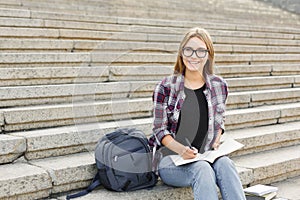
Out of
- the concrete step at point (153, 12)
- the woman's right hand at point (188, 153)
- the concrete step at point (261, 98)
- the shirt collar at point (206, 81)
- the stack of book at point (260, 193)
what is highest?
the concrete step at point (153, 12)

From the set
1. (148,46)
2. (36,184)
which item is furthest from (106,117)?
(148,46)

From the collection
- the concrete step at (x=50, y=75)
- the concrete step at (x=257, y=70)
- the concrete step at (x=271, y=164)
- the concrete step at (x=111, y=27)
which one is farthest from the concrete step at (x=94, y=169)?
the concrete step at (x=111, y=27)

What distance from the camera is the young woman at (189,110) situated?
9.91 feet

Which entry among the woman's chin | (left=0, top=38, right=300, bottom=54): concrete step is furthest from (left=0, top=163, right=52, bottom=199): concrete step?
(left=0, top=38, right=300, bottom=54): concrete step

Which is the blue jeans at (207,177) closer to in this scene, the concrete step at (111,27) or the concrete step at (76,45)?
the concrete step at (76,45)

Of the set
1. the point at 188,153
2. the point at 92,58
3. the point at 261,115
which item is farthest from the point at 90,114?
the point at 261,115

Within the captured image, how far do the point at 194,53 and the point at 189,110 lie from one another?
0.36 m

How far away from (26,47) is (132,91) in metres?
1.09

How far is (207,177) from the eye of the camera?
2.81m

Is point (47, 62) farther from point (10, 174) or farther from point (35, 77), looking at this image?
point (10, 174)

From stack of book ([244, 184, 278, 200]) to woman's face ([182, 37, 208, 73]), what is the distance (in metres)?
0.96

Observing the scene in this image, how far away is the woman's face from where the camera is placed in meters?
3.07

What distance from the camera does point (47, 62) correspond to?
4352 mm

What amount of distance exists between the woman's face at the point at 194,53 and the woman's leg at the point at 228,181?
61cm
